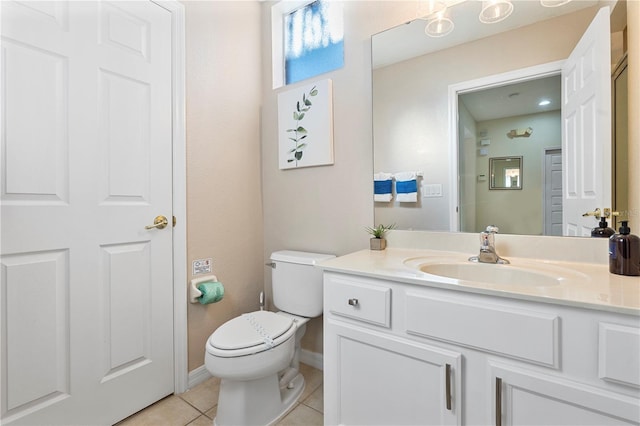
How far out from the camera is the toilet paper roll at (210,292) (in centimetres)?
169

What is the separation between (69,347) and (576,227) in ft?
7.12

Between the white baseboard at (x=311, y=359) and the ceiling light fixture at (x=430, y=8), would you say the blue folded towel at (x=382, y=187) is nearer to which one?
the ceiling light fixture at (x=430, y=8)

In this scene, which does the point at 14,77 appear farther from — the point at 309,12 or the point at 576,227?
the point at 576,227

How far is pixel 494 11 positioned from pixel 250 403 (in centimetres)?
210

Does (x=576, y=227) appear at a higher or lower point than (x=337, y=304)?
higher

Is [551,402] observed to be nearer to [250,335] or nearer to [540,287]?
[540,287]

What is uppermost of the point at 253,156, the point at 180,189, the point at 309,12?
the point at 309,12

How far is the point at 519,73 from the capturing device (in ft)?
4.16

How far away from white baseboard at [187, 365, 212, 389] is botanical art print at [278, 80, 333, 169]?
136 cm

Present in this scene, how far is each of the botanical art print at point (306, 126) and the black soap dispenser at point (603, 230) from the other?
49.1 inches

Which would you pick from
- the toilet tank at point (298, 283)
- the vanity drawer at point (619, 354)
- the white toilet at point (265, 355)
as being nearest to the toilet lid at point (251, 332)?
the white toilet at point (265, 355)

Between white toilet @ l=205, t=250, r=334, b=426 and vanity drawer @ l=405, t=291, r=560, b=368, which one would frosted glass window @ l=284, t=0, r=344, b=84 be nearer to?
white toilet @ l=205, t=250, r=334, b=426

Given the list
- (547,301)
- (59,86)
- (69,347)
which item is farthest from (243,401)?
(59,86)

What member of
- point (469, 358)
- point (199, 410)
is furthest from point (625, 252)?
point (199, 410)
